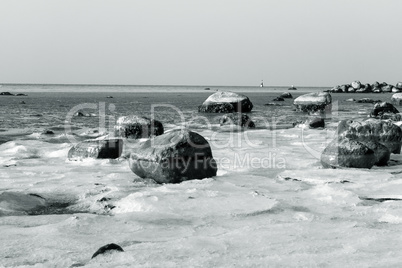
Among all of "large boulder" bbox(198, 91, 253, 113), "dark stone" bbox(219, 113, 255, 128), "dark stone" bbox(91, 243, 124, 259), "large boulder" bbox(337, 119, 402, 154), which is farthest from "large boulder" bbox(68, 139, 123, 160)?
"large boulder" bbox(198, 91, 253, 113)

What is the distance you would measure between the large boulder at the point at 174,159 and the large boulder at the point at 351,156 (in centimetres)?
190

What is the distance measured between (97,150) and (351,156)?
161 inches

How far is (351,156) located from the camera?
6980mm

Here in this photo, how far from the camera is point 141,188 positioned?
5.73 meters

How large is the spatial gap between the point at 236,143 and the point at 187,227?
6.84 meters

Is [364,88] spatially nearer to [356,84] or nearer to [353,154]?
[356,84]

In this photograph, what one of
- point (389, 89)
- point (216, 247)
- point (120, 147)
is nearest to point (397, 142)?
point (120, 147)

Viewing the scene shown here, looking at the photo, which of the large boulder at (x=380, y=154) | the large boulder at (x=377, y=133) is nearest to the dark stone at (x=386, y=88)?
the large boulder at (x=377, y=133)

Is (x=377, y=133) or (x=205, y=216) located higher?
(x=377, y=133)

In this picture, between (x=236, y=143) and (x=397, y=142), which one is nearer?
(x=397, y=142)

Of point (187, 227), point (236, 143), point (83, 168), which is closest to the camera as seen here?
point (187, 227)

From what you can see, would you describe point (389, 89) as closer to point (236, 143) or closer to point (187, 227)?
point (236, 143)

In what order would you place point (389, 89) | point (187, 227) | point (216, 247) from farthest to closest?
1. point (389, 89)
2. point (187, 227)
3. point (216, 247)

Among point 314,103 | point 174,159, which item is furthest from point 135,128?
point 314,103
